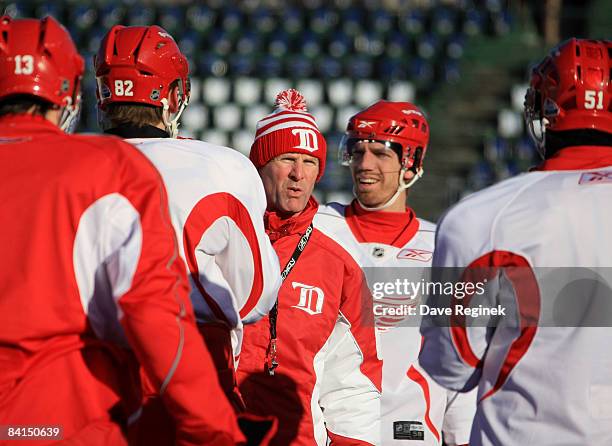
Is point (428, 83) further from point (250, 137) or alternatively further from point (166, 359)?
point (166, 359)

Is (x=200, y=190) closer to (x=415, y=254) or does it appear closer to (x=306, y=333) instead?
(x=306, y=333)

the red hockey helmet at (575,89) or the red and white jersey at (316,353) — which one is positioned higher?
the red hockey helmet at (575,89)

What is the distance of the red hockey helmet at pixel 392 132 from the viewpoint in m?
6.27

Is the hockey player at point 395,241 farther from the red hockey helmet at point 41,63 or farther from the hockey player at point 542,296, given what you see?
the red hockey helmet at point 41,63

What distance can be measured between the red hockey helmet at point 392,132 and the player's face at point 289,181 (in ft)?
3.84

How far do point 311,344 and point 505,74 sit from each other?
13319mm

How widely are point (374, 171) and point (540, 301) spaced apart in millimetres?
3065

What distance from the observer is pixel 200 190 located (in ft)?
11.0

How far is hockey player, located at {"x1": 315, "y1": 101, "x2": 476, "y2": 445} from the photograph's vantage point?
5.60m

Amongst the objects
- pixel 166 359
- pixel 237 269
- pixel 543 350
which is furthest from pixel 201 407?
pixel 543 350

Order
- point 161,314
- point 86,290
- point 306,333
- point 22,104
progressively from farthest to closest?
point 306,333
point 22,104
point 86,290
point 161,314

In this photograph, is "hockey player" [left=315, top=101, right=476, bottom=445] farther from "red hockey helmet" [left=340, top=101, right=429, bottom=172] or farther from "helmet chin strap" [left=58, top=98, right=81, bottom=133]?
"helmet chin strap" [left=58, top=98, right=81, bottom=133]

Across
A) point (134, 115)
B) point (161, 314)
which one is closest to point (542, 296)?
point (161, 314)

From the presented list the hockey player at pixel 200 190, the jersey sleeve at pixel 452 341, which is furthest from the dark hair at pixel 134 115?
the jersey sleeve at pixel 452 341
